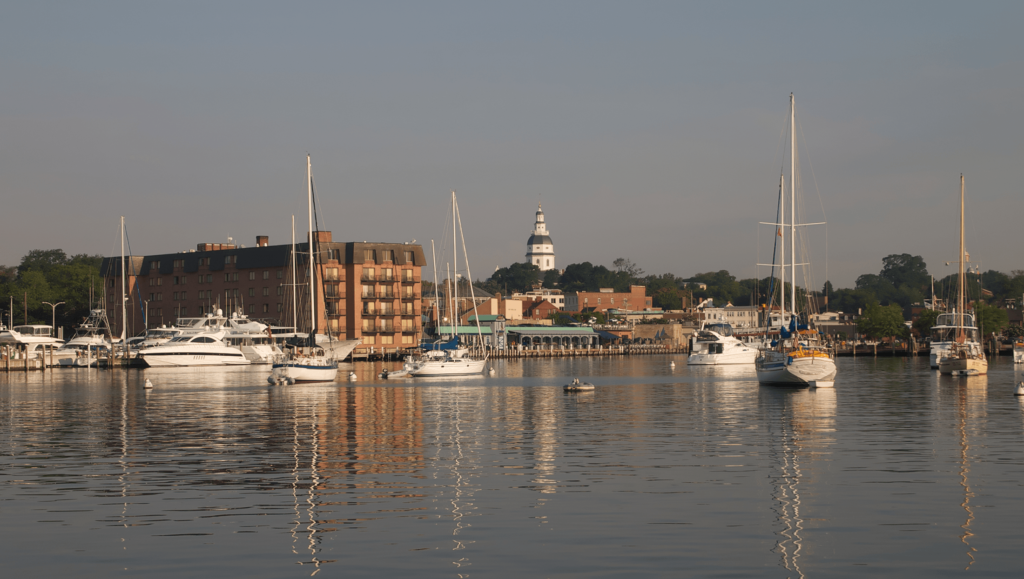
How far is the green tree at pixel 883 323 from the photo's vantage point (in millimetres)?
180750

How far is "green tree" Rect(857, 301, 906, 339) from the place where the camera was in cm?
18075

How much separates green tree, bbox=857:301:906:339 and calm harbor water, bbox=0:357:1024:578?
13999cm

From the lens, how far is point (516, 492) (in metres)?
23.0

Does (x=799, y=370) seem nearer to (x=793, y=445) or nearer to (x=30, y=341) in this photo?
(x=793, y=445)

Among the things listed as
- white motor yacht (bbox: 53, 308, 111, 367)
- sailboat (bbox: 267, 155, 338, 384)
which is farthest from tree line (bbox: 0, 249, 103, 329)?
sailboat (bbox: 267, 155, 338, 384)

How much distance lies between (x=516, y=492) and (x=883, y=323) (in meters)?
171

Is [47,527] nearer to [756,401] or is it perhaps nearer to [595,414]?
[595,414]

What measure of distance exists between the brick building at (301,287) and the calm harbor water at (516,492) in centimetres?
9784

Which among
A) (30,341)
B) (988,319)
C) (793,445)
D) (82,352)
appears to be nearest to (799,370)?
(793,445)

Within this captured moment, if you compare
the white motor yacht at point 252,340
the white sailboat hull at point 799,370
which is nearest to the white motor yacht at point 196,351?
the white motor yacht at point 252,340

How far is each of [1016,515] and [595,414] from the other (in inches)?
1026

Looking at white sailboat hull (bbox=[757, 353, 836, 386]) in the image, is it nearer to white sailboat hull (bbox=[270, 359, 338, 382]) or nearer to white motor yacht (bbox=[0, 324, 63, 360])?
white sailboat hull (bbox=[270, 359, 338, 382])

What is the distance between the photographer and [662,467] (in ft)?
88.8

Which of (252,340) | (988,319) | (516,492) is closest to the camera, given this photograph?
(516,492)
